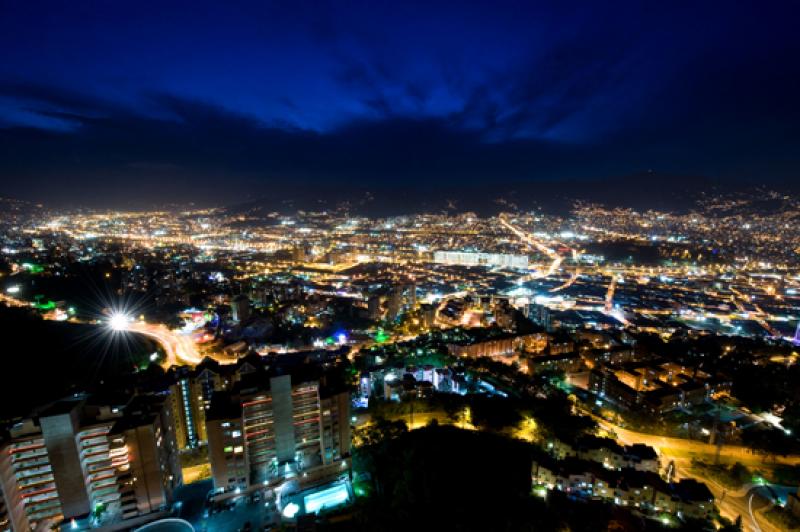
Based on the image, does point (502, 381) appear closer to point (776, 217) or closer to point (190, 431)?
point (190, 431)

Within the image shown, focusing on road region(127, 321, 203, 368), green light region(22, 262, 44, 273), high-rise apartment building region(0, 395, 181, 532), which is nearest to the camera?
high-rise apartment building region(0, 395, 181, 532)

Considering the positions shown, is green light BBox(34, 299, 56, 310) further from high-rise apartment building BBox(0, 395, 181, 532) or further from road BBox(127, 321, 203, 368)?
high-rise apartment building BBox(0, 395, 181, 532)

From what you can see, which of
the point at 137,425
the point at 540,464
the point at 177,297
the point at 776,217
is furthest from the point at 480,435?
the point at 776,217

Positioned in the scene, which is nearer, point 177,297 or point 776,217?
point 177,297

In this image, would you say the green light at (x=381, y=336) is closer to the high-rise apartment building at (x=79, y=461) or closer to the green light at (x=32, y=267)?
the high-rise apartment building at (x=79, y=461)

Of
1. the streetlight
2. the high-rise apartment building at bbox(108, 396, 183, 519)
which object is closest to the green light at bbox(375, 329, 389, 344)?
the high-rise apartment building at bbox(108, 396, 183, 519)

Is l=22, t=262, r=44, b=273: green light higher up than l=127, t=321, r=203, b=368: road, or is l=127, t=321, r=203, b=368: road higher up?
l=22, t=262, r=44, b=273: green light

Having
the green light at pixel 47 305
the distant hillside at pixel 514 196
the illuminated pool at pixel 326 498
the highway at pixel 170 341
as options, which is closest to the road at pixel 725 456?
the illuminated pool at pixel 326 498

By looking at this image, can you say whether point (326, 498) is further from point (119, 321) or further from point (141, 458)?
point (119, 321)

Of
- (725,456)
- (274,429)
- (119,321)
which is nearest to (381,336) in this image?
(274,429)
